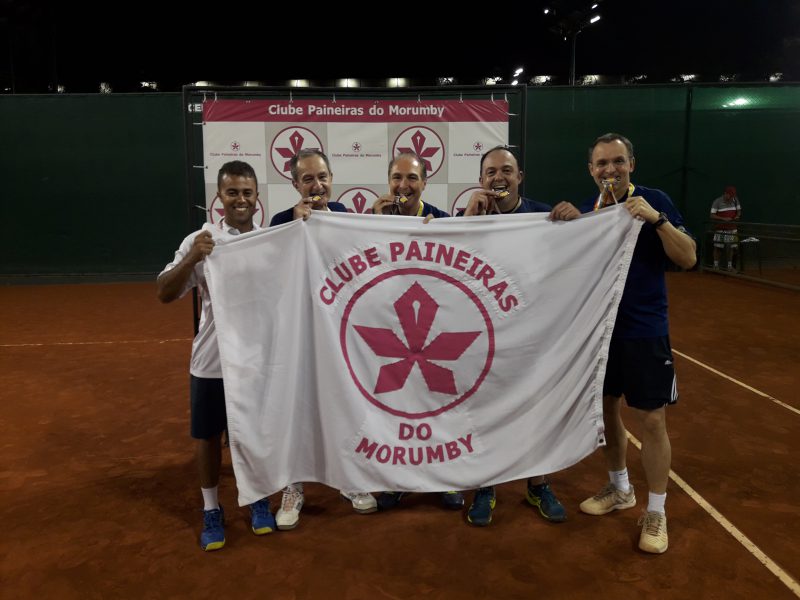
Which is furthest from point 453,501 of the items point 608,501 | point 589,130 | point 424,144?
point 589,130

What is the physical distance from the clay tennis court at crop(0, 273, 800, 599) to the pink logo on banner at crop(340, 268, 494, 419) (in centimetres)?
68

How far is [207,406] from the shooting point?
2514 mm

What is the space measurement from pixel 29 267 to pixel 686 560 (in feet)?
39.6

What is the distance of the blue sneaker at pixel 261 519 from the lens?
2.60m

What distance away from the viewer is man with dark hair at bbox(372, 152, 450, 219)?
275 centimetres

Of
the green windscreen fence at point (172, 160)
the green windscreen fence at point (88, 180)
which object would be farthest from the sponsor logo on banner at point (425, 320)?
the green windscreen fence at point (88, 180)

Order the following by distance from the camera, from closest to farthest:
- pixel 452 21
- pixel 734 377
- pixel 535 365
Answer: pixel 535 365, pixel 734 377, pixel 452 21

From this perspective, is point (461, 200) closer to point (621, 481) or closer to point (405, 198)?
point (405, 198)

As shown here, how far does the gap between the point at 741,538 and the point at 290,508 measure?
6.73 feet

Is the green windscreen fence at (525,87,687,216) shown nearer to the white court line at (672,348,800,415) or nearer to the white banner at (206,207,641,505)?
the white court line at (672,348,800,415)

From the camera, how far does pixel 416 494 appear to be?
Result: 3.03m

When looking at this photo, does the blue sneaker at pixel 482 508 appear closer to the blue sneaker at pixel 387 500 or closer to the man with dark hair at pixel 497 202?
the man with dark hair at pixel 497 202

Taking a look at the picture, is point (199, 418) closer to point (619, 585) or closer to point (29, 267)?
point (619, 585)

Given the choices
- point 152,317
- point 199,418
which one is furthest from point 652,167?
point 199,418
